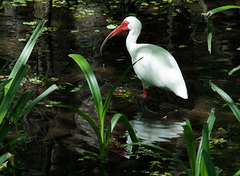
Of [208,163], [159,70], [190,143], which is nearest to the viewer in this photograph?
[208,163]

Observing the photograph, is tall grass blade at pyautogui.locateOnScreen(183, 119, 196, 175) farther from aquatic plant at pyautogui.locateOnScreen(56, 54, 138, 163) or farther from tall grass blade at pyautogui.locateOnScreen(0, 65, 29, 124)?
tall grass blade at pyautogui.locateOnScreen(0, 65, 29, 124)

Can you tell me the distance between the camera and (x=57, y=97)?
4.91 m

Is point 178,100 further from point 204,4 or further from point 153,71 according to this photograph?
point 204,4

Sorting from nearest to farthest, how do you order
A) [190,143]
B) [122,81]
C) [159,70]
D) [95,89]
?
1. [190,143]
2. [95,89]
3. [159,70]
4. [122,81]

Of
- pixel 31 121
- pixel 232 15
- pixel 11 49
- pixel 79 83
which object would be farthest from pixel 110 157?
pixel 232 15

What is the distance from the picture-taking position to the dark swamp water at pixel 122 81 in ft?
11.6

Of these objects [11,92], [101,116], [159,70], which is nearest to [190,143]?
[101,116]

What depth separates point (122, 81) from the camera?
552cm

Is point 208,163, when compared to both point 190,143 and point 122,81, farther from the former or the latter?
point 122,81

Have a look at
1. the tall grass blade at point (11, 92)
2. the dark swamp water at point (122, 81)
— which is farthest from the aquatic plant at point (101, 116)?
the tall grass blade at point (11, 92)

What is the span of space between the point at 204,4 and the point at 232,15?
83cm

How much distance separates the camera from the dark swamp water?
3.54 meters

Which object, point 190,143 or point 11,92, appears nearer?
point 190,143

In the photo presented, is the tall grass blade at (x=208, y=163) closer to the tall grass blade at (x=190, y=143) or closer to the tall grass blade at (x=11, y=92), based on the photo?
the tall grass blade at (x=190, y=143)
